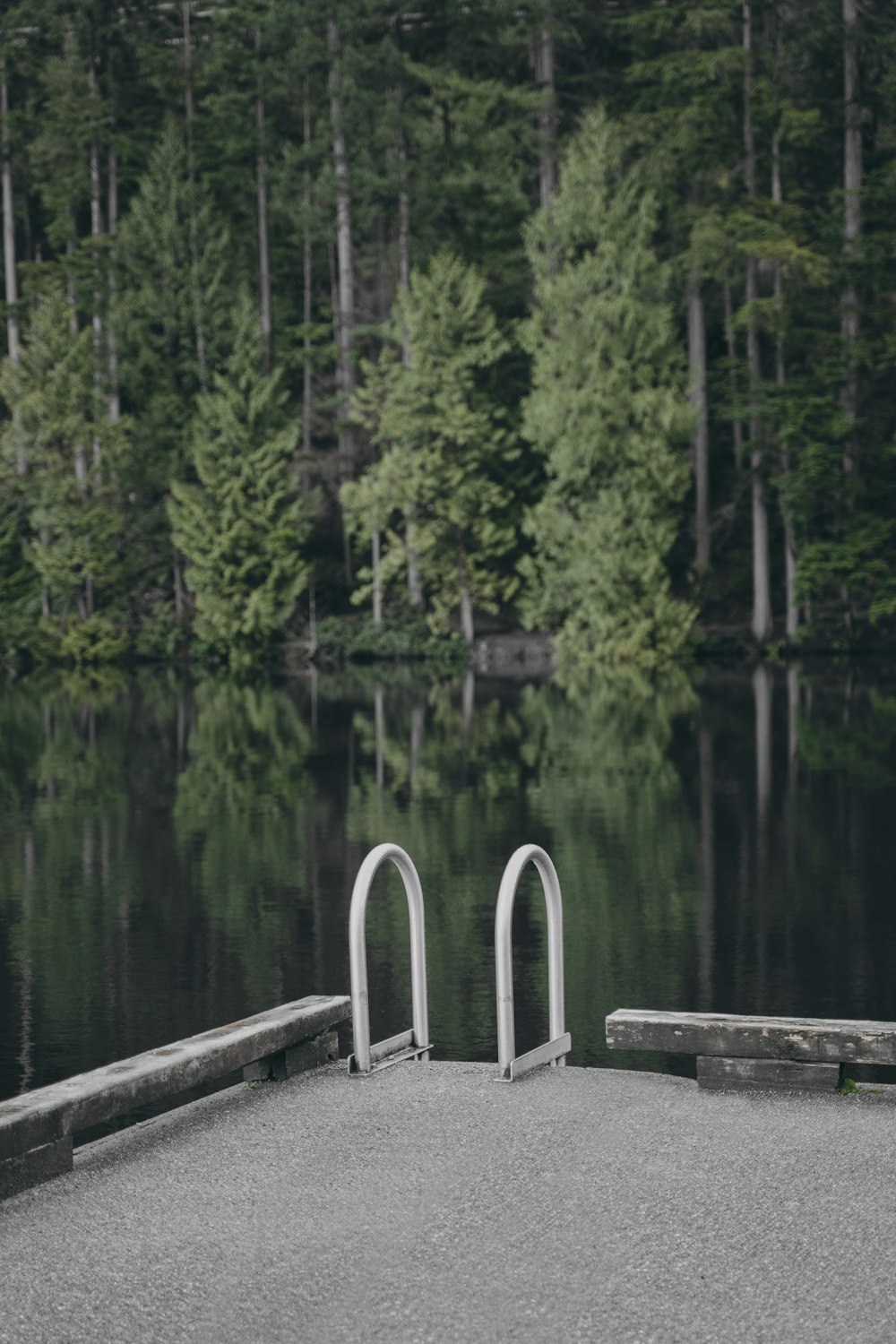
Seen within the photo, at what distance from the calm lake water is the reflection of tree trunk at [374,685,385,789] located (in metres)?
0.11

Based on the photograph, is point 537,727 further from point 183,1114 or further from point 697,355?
point 697,355

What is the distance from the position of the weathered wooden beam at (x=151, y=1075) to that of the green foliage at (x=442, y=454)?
36.6m

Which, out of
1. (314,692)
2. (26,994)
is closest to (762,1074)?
(26,994)

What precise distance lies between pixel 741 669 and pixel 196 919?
27.1 meters

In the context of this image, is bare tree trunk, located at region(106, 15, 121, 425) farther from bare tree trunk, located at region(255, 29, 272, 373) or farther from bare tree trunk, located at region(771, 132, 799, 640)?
bare tree trunk, located at region(771, 132, 799, 640)

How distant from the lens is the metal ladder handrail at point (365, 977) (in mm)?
6203

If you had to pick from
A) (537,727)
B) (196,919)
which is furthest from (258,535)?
(196,919)

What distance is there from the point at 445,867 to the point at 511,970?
6.59m

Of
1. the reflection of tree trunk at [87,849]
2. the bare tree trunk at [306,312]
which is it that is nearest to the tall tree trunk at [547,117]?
the bare tree trunk at [306,312]

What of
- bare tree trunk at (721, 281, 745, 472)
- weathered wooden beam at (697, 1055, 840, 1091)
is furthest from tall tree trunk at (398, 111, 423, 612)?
weathered wooden beam at (697, 1055, 840, 1091)

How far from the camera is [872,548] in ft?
133

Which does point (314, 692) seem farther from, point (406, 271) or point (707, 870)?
point (707, 870)

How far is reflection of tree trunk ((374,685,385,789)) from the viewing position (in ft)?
62.2

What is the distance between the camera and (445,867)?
42.5 feet
